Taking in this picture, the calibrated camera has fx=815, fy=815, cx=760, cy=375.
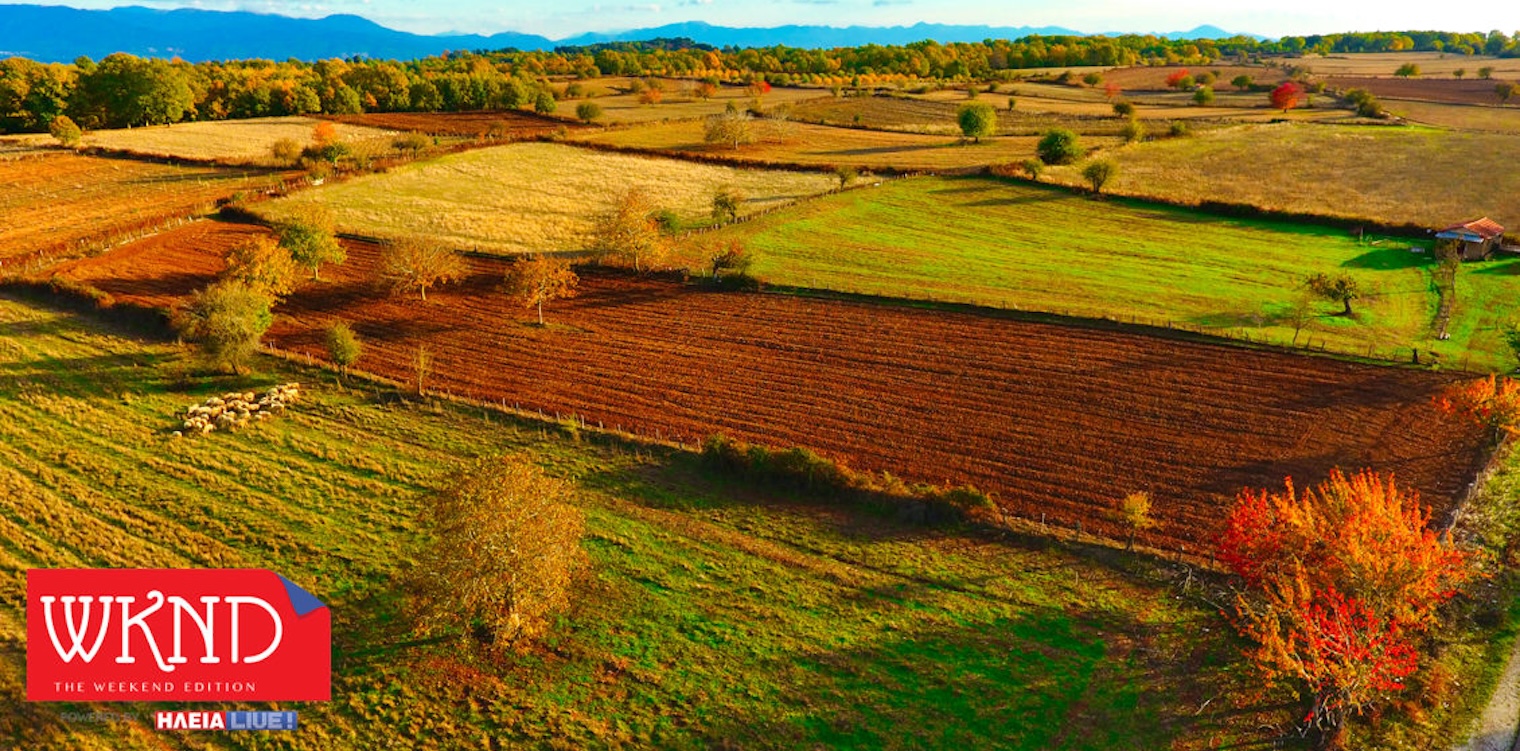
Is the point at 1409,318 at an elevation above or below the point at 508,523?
above

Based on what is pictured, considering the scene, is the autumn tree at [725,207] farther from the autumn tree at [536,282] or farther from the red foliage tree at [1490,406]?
the red foliage tree at [1490,406]

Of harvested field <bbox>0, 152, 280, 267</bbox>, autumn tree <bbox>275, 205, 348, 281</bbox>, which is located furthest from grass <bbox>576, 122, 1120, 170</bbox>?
autumn tree <bbox>275, 205, 348, 281</bbox>

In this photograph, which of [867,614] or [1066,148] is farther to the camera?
[1066,148]

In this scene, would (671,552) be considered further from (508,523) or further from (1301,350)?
(1301,350)

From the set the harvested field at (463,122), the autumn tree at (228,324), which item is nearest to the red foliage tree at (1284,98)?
the harvested field at (463,122)

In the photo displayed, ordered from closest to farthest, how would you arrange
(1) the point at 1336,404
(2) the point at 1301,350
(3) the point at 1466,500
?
(3) the point at 1466,500 → (1) the point at 1336,404 → (2) the point at 1301,350

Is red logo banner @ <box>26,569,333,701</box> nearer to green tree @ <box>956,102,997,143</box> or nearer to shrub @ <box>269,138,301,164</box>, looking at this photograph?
shrub @ <box>269,138,301,164</box>

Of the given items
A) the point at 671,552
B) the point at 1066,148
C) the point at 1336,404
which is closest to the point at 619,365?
the point at 671,552
